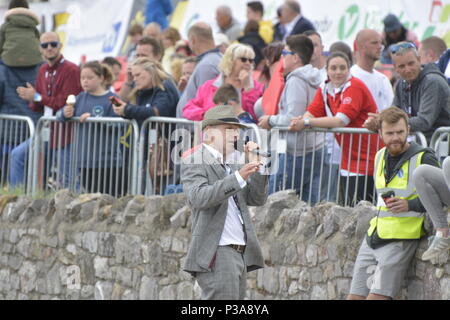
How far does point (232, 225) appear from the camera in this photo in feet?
29.7

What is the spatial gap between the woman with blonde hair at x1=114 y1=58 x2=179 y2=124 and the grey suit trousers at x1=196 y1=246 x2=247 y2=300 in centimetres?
407

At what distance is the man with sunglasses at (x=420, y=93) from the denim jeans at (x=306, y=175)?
100cm

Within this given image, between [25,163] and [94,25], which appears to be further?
[94,25]

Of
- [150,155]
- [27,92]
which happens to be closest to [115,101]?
[150,155]

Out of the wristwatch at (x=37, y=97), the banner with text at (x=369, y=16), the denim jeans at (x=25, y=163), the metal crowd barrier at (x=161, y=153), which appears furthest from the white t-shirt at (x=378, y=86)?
the wristwatch at (x=37, y=97)

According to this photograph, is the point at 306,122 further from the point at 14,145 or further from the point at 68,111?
the point at 14,145

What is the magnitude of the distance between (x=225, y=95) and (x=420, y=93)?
218 centimetres

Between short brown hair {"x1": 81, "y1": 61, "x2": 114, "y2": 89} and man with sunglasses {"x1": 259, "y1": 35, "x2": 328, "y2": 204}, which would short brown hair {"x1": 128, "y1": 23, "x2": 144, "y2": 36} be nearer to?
short brown hair {"x1": 81, "y1": 61, "x2": 114, "y2": 89}

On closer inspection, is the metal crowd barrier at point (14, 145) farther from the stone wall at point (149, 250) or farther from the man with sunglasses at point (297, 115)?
the man with sunglasses at point (297, 115)

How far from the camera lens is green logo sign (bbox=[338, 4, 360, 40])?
15758 millimetres

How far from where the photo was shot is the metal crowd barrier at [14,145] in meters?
14.3

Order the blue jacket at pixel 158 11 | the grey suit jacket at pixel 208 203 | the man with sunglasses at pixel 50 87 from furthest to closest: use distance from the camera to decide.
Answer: the blue jacket at pixel 158 11, the man with sunglasses at pixel 50 87, the grey suit jacket at pixel 208 203

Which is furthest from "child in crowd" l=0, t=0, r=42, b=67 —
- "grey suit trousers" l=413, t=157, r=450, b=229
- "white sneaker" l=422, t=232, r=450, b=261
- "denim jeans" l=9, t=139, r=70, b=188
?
"white sneaker" l=422, t=232, r=450, b=261

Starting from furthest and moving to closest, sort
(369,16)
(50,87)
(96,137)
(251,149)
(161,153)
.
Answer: (369,16), (50,87), (96,137), (161,153), (251,149)
